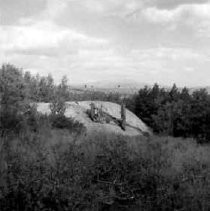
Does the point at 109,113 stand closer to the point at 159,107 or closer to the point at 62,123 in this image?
the point at 159,107

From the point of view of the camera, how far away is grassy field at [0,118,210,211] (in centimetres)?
567

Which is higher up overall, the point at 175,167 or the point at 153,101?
the point at 153,101

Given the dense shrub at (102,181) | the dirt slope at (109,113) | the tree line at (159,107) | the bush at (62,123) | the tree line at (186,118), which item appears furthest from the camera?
the dirt slope at (109,113)

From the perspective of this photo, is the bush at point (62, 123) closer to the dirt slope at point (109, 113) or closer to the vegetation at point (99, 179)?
the dirt slope at point (109, 113)

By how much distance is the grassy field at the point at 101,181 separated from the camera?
567cm

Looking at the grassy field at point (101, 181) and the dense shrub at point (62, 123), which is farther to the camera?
the dense shrub at point (62, 123)

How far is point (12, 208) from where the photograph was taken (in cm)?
563

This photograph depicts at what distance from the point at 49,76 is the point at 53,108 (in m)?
55.8

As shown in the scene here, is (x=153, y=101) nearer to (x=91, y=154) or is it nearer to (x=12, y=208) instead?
(x=91, y=154)

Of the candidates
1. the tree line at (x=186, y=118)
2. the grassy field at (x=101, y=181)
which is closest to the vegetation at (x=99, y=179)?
the grassy field at (x=101, y=181)

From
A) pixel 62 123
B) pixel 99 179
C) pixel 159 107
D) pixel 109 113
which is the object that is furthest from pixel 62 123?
pixel 159 107

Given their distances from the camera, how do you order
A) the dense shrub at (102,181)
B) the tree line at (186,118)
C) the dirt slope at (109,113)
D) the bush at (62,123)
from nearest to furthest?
the dense shrub at (102,181), the bush at (62,123), the tree line at (186,118), the dirt slope at (109,113)

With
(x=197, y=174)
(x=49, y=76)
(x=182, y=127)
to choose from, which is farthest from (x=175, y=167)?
(x=49, y=76)

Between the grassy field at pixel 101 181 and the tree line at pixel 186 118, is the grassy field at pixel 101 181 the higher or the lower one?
the lower one
